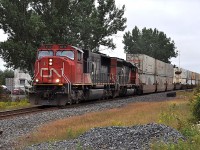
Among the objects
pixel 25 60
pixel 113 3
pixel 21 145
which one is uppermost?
pixel 113 3

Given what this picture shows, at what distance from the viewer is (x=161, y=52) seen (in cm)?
11562

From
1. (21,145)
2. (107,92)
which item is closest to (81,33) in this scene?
(107,92)

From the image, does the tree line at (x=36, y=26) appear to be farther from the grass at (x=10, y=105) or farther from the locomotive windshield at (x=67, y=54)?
the locomotive windshield at (x=67, y=54)

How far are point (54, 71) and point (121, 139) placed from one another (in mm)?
13535

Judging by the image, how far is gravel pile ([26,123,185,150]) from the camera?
9.08m

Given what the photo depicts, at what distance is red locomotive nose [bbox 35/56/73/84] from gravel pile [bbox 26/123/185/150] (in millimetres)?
12109

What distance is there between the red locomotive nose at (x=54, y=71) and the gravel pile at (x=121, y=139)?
12.1m

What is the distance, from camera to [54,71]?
891 inches

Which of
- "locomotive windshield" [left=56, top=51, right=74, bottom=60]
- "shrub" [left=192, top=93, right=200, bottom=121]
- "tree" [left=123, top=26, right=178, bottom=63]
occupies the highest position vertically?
"tree" [left=123, top=26, right=178, bottom=63]

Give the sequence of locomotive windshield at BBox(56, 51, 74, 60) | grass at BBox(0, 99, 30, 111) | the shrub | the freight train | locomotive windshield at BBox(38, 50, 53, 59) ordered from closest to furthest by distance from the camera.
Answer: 1. the shrub
2. the freight train
3. locomotive windshield at BBox(56, 51, 74, 60)
4. locomotive windshield at BBox(38, 50, 53, 59)
5. grass at BBox(0, 99, 30, 111)

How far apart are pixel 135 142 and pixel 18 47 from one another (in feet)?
88.6

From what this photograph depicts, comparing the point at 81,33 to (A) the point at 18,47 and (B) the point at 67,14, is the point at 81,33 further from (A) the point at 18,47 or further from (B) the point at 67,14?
(A) the point at 18,47

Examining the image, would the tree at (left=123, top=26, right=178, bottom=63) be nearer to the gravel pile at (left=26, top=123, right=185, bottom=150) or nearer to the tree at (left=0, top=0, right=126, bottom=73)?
the tree at (left=0, top=0, right=126, bottom=73)

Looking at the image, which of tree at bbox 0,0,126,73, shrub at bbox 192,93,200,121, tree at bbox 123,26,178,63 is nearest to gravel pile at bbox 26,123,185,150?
shrub at bbox 192,93,200,121
